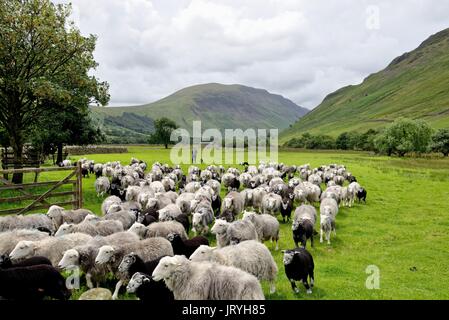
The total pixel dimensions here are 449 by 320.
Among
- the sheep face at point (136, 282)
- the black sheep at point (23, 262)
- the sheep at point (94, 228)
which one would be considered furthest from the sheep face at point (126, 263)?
the sheep at point (94, 228)

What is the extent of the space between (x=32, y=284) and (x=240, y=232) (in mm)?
6174

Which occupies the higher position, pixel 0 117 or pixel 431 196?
pixel 0 117

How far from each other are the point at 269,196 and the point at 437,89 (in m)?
220

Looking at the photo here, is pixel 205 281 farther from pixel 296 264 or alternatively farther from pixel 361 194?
pixel 361 194

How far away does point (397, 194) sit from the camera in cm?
2817

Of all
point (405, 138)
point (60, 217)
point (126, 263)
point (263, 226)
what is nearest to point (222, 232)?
point (263, 226)

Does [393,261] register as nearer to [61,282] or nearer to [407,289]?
[407,289]

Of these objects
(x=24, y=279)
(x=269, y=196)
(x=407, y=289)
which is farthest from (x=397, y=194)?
(x=24, y=279)

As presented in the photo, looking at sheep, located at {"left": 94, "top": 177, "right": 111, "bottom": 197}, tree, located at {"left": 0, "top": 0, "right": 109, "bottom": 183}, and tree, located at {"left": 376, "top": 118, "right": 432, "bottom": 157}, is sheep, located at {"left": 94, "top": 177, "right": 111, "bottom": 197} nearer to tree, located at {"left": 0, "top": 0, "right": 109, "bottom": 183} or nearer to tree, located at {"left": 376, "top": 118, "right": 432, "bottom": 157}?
tree, located at {"left": 0, "top": 0, "right": 109, "bottom": 183}

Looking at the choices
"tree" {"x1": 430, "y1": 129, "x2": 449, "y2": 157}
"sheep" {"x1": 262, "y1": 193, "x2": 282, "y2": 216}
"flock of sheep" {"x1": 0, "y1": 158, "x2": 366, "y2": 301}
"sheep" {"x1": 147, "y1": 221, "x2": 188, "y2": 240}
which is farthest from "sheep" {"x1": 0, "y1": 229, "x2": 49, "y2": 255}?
"tree" {"x1": 430, "y1": 129, "x2": 449, "y2": 157}

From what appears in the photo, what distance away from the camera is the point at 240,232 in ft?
37.3

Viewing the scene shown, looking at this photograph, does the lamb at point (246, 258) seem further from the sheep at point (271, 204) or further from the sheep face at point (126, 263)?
the sheep at point (271, 204)

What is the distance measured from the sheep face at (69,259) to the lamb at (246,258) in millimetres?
2825
